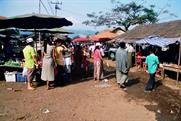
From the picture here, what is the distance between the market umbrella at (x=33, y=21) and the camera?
1135 centimetres

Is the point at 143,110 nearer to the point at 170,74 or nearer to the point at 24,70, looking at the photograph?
the point at 24,70

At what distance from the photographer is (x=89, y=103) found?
28.6ft

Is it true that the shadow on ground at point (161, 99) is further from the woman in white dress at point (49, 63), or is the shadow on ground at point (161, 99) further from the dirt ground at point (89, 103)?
the woman in white dress at point (49, 63)

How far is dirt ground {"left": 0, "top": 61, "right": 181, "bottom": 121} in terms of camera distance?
7.35 m

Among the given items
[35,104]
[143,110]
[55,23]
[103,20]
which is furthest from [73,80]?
[103,20]

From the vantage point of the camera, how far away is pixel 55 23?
13.7 m

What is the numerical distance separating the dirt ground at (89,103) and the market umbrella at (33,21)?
275 centimetres

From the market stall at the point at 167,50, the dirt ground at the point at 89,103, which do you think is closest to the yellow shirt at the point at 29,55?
the dirt ground at the point at 89,103

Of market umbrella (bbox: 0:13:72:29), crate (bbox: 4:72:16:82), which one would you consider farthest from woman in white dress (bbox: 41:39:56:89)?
crate (bbox: 4:72:16:82)

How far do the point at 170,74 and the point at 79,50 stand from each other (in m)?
5.23

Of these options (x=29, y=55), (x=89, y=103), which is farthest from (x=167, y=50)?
(x=89, y=103)

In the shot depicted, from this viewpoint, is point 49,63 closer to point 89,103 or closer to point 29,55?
point 29,55

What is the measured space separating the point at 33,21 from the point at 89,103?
5.69m

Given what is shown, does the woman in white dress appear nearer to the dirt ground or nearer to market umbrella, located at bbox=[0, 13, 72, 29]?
the dirt ground
